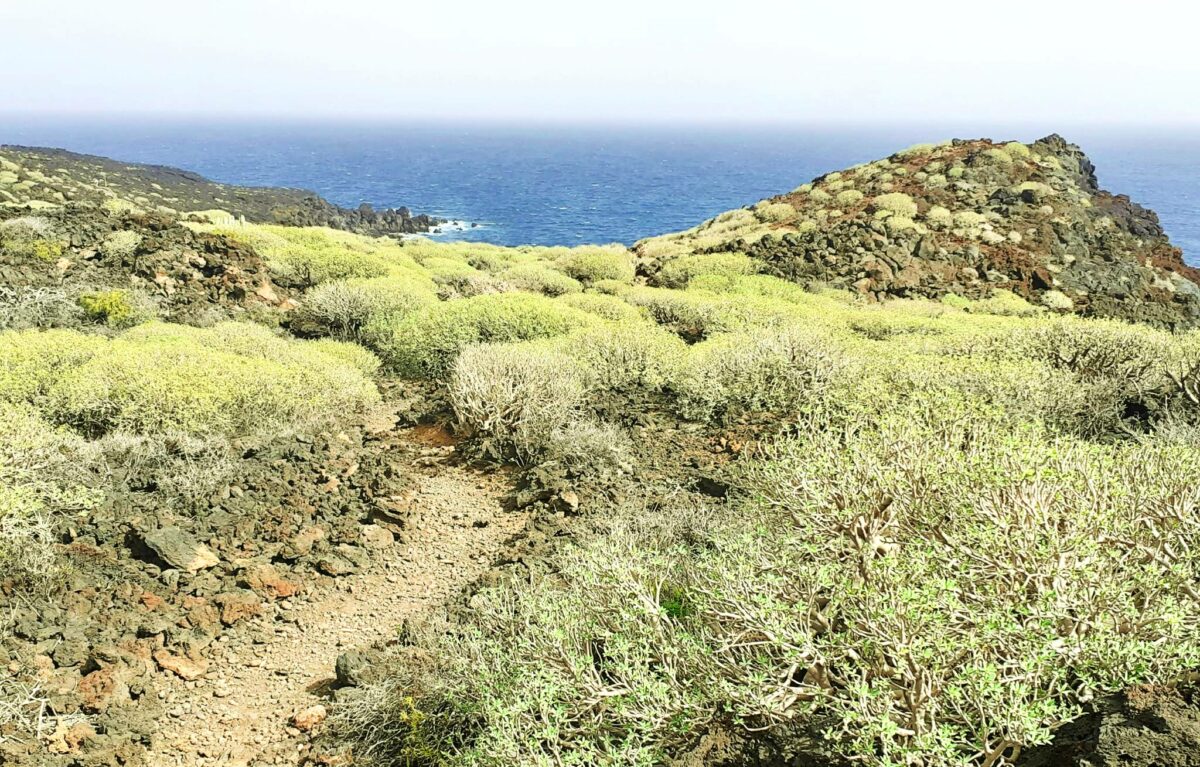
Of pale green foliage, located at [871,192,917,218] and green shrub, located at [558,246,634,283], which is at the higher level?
pale green foliage, located at [871,192,917,218]

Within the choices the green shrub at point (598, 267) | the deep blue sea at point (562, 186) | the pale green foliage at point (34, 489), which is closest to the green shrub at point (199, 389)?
the pale green foliage at point (34, 489)

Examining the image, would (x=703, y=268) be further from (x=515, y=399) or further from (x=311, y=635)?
(x=311, y=635)

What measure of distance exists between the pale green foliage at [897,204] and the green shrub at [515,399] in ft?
73.1

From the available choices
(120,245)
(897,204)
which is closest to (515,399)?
(120,245)

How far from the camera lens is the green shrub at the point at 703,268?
76.0ft

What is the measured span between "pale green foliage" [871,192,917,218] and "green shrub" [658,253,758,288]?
7937 mm

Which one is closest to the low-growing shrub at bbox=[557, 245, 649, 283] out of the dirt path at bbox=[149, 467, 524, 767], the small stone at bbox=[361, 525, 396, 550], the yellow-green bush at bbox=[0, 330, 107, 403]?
the yellow-green bush at bbox=[0, 330, 107, 403]

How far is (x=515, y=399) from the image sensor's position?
10.2 meters

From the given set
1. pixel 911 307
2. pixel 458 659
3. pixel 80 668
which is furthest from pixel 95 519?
pixel 911 307

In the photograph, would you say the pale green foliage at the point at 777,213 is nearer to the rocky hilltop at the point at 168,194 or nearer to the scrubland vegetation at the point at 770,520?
the scrubland vegetation at the point at 770,520

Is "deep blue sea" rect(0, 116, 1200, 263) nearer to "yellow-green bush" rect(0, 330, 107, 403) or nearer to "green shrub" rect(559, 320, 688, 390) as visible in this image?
"green shrub" rect(559, 320, 688, 390)

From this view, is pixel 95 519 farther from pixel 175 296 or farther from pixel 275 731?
pixel 175 296

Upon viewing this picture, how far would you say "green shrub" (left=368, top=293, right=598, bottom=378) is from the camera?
13.4 metres

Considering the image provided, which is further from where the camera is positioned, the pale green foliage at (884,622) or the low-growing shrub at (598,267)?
the low-growing shrub at (598,267)
